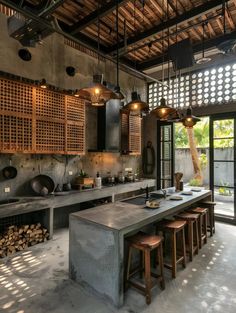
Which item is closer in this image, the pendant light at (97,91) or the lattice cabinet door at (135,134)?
the pendant light at (97,91)

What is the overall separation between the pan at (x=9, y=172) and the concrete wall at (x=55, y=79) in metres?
0.07

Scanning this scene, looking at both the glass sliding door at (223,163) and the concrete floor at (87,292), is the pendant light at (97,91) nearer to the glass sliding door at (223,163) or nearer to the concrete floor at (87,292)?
the concrete floor at (87,292)

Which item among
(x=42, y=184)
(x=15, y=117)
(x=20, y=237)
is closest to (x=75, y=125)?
(x=15, y=117)

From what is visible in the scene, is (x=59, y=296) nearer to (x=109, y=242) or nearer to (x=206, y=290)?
(x=109, y=242)

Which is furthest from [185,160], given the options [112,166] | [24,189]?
[24,189]

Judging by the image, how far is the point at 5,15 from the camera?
3715 millimetres

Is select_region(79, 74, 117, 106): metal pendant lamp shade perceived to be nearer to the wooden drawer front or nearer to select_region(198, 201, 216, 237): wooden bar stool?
the wooden drawer front

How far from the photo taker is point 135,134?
6387 mm

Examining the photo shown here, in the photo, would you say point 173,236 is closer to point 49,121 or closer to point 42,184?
point 42,184

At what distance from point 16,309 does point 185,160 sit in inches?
392

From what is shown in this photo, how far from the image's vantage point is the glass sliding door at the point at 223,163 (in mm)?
5234

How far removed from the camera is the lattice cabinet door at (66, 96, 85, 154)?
4.47 meters

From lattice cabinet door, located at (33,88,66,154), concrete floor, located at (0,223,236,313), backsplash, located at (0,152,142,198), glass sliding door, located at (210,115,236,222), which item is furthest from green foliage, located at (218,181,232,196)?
lattice cabinet door, located at (33,88,66,154)

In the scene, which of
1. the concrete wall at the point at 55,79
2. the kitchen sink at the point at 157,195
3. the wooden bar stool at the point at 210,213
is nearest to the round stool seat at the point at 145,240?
the kitchen sink at the point at 157,195
